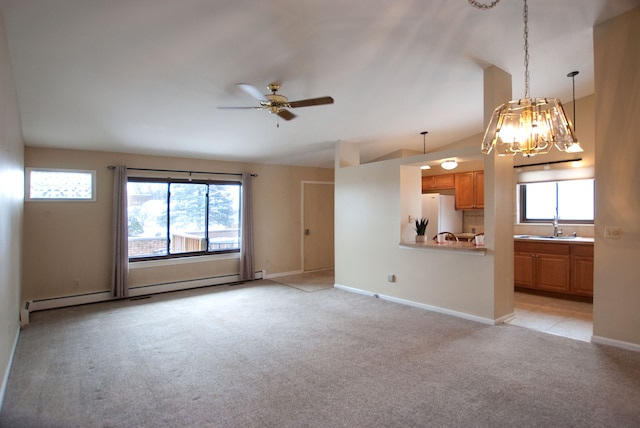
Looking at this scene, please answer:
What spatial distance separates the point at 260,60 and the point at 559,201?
5.48 meters

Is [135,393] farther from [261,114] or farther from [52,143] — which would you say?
[52,143]

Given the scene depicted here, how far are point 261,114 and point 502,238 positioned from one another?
11.4ft

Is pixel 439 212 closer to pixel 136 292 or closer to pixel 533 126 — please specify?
pixel 533 126

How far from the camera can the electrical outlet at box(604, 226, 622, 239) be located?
341 cm

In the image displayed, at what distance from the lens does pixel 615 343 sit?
344 cm

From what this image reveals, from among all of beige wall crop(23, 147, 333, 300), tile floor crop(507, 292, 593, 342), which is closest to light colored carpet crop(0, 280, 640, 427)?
tile floor crop(507, 292, 593, 342)

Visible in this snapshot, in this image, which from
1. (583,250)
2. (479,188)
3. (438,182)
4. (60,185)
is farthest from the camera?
(438,182)

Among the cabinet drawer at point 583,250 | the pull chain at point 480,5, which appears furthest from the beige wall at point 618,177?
the cabinet drawer at point 583,250

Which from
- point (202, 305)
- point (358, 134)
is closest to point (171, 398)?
point (202, 305)

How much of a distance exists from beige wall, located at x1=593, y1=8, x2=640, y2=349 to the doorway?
543 cm

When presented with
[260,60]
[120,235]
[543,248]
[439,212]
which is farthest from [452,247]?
[120,235]

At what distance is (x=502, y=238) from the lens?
167 inches

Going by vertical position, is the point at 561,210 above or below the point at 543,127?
below

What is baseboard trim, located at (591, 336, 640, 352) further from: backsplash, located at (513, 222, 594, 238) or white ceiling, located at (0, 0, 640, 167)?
white ceiling, located at (0, 0, 640, 167)
